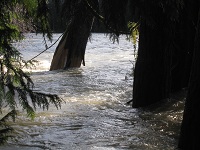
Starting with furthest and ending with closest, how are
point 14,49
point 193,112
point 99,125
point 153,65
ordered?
point 153,65 < point 99,125 < point 193,112 < point 14,49

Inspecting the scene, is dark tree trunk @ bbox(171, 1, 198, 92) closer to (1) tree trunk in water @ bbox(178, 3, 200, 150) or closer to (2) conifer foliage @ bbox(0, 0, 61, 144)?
(1) tree trunk in water @ bbox(178, 3, 200, 150)

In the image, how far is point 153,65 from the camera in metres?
7.79

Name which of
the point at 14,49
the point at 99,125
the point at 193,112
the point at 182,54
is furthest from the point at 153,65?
the point at 14,49

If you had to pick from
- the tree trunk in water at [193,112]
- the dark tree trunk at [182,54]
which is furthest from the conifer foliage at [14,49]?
the dark tree trunk at [182,54]

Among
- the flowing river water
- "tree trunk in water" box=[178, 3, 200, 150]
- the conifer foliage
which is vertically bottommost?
the flowing river water

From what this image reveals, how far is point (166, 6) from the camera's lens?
393 centimetres

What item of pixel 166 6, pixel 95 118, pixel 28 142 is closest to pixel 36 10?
pixel 166 6

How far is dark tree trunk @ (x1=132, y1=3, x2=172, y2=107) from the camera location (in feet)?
24.9

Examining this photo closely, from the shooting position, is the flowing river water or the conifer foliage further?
the flowing river water

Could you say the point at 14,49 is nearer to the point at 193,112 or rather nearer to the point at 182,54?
the point at 193,112

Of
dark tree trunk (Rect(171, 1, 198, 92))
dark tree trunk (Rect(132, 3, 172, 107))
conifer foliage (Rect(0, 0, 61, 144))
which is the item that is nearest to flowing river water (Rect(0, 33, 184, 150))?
dark tree trunk (Rect(132, 3, 172, 107))

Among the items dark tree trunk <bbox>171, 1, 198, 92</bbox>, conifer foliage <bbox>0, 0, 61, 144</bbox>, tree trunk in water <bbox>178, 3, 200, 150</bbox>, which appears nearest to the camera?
conifer foliage <bbox>0, 0, 61, 144</bbox>

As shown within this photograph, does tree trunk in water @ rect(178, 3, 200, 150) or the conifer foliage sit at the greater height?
the conifer foliage

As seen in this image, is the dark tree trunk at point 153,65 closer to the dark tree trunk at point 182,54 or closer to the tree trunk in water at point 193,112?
the dark tree trunk at point 182,54
